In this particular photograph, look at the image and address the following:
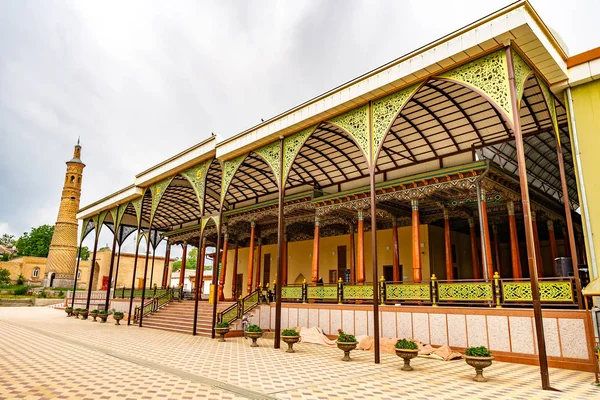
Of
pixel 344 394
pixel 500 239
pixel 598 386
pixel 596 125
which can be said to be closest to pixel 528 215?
pixel 598 386

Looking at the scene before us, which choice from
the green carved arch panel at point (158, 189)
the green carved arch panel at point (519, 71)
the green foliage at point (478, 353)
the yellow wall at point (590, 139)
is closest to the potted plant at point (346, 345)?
the green foliage at point (478, 353)

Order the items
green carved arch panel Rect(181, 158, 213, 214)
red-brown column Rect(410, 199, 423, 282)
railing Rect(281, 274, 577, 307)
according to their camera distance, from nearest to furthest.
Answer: railing Rect(281, 274, 577, 307) < red-brown column Rect(410, 199, 423, 282) < green carved arch panel Rect(181, 158, 213, 214)

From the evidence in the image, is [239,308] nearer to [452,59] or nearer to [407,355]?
[407,355]

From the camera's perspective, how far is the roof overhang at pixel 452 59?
24.4ft

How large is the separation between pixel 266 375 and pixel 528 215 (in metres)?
5.58

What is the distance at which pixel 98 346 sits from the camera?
415 inches

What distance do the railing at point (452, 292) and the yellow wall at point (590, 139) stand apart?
100 centimetres

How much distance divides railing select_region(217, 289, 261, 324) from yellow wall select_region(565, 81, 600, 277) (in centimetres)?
1085

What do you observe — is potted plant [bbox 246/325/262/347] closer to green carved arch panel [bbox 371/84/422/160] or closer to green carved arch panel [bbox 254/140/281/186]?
green carved arch panel [bbox 254/140/281/186]

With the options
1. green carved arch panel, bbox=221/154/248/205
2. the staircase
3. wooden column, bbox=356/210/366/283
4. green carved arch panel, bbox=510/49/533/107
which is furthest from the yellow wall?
the staircase

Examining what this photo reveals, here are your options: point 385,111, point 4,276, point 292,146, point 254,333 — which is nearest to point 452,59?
point 385,111

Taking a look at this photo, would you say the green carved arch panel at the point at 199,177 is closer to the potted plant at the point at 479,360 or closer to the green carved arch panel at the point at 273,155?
the green carved arch panel at the point at 273,155

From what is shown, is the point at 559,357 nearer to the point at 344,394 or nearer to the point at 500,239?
the point at 344,394

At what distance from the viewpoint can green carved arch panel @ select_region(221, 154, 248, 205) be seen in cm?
1402
